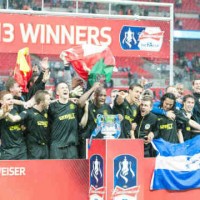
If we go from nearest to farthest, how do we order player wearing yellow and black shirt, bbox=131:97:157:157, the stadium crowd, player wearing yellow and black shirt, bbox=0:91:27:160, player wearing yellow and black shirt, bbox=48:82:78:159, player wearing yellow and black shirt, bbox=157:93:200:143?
player wearing yellow and black shirt, bbox=0:91:27:160 < the stadium crowd < player wearing yellow and black shirt, bbox=48:82:78:159 < player wearing yellow and black shirt, bbox=131:97:157:157 < player wearing yellow and black shirt, bbox=157:93:200:143

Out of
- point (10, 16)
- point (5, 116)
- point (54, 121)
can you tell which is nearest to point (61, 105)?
point (54, 121)

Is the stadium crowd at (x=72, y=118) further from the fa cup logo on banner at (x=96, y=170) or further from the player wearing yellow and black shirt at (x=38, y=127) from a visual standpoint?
the fa cup logo on banner at (x=96, y=170)

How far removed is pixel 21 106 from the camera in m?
9.81

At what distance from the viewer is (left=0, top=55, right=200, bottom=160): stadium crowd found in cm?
955

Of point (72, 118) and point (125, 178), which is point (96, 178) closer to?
point (125, 178)

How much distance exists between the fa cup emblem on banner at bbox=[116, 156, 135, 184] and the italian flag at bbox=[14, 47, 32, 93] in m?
2.47

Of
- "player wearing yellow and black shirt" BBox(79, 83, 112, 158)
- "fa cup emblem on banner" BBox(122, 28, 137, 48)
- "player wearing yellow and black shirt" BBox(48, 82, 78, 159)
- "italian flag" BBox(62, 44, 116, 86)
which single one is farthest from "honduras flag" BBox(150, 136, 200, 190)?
"fa cup emblem on banner" BBox(122, 28, 137, 48)

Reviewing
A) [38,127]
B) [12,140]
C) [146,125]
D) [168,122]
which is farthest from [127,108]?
[12,140]

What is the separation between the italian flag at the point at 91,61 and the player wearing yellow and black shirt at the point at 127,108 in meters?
0.58

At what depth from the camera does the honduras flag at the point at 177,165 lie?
397 inches

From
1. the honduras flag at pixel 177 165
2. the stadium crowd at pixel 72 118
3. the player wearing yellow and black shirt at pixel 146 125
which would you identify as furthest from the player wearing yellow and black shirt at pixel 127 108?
the honduras flag at pixel 177 165

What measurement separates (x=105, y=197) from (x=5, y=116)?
1.64 metres

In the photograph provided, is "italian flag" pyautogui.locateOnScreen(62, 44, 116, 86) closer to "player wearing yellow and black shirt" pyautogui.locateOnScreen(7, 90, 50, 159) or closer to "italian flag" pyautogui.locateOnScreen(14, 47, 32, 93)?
"italian flag" pyautogui.locateOnScreen(14, 47, 32, 93)

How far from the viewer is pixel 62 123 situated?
32.2 feet
